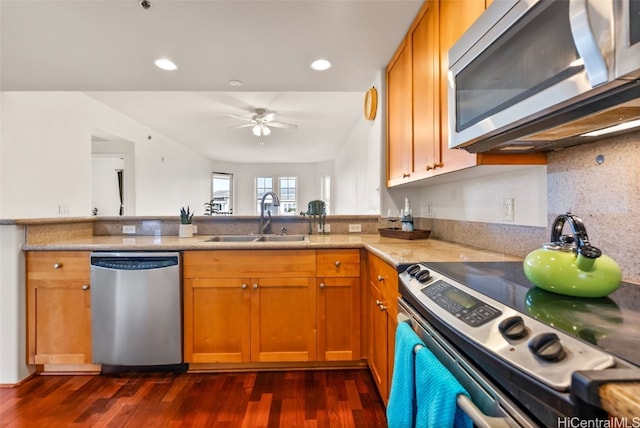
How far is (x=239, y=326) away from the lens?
2.01m

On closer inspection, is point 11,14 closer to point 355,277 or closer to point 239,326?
point 239,326

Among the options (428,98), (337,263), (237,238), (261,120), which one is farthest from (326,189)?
(428,98)

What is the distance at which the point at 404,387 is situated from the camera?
35.0 inches

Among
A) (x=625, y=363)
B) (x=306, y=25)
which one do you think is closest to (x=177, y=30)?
(x=306, y=25)

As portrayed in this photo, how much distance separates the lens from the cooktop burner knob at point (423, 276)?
1.08m

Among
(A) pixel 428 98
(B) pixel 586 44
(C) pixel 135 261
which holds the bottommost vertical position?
(C) pixel 135 261

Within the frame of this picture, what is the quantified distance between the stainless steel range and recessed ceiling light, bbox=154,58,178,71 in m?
2.30

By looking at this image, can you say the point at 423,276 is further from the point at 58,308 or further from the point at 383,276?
the point at 58,308

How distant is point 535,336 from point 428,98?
138 cm

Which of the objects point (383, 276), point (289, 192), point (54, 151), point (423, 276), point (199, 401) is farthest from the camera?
point (289, 192)

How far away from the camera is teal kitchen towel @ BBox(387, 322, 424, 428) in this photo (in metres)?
0.86

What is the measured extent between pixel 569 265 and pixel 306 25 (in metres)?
1.78

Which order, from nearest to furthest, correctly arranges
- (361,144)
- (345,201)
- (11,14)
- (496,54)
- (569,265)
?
(569,265) < (496,54) < (11,14) < (361,144) < (345,201)

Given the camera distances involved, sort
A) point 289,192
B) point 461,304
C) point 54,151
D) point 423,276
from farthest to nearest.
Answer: point 289,192, point 54,151, point 423,276, point 461,304
